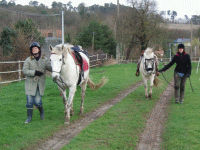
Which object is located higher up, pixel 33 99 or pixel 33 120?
pixel 33 99

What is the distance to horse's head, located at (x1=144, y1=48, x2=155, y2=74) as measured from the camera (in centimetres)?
941

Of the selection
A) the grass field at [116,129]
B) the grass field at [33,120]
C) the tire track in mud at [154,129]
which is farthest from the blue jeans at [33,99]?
the tire track in mud at [154,129]

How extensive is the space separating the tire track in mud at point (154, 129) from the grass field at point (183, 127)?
0.47ft

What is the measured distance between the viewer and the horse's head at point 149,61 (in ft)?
30.9

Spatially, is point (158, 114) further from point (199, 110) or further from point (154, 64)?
point (154, 64)

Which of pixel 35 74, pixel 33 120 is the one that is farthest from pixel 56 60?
pixel 33 120

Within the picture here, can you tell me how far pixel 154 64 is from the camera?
968cm

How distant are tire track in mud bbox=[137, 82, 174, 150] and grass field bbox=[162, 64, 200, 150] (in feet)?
0.47

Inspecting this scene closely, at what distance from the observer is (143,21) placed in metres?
34.6

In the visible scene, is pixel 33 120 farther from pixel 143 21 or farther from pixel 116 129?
pixel 143 21

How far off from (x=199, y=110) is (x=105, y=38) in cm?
3222

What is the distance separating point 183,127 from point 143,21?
3032 centimetres

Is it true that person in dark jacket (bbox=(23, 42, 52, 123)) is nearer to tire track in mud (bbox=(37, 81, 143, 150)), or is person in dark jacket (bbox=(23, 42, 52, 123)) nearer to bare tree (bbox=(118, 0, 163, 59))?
tire track in mud (bbox=(37, 81, 143, 150))

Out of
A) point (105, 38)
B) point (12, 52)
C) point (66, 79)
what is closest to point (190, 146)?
point (66, 79)
